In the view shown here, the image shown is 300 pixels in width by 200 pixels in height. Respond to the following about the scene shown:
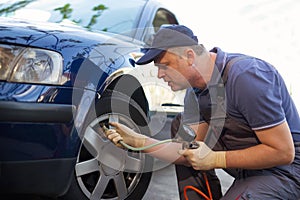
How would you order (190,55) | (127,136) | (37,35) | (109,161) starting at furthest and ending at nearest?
1. (109,161)
2. (127,136)
3. (37,35)
4. (190,55)

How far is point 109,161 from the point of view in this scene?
1979 mm

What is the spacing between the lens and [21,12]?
106 inches

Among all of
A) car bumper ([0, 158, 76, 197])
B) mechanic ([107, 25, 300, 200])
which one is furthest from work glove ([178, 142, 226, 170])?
car bumper ([0, 158, 76, 197])

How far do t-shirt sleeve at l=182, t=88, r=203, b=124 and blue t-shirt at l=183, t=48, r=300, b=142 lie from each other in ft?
1.07

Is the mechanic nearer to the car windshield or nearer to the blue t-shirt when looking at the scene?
the blue t-shirt

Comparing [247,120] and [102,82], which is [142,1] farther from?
[247,120]

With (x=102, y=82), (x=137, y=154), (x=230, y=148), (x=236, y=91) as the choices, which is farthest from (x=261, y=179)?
(x=102, y=82)

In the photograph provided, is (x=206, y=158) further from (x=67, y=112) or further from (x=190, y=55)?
(x=67, y=112)

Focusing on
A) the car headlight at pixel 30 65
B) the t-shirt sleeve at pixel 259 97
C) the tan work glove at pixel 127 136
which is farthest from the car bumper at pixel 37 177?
the t-shirt sleeve at pixel 259 97

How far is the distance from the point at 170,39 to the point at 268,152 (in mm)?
627

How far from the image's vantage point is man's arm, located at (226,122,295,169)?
1.44 m

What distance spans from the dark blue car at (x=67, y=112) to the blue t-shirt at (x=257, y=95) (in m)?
0.62

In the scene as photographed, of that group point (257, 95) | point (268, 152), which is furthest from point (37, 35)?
point (268, 152)

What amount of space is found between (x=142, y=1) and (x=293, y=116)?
183cm
